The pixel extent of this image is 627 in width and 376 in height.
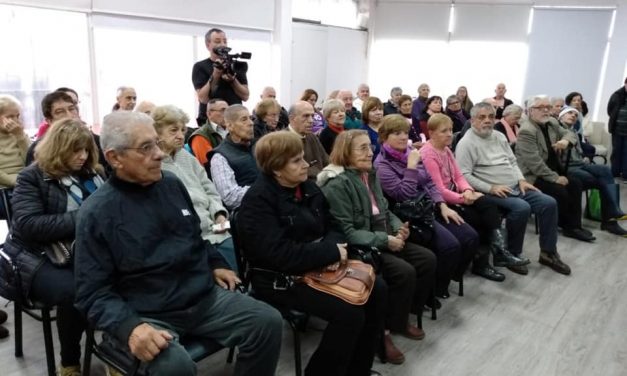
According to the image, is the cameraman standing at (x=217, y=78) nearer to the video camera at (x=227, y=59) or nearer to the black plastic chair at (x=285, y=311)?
the video camera at (x=227, y=59)

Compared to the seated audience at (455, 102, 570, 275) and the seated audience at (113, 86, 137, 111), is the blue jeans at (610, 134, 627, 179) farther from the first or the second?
the seated audience at (113, 86, 137, 111)

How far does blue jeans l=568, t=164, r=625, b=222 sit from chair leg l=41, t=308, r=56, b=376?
4.30 meters

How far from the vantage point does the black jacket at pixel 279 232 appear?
1.94 meters

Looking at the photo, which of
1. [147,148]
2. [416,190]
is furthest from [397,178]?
[147,148]

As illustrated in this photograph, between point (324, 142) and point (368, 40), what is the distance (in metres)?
6.26

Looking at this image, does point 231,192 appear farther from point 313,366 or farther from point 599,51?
point 599,51

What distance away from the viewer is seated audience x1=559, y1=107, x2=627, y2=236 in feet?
14.6

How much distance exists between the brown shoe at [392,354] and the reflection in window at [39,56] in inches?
146

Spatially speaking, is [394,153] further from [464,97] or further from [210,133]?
[464,97]

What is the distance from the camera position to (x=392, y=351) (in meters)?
2.37

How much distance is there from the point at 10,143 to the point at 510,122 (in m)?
4.20

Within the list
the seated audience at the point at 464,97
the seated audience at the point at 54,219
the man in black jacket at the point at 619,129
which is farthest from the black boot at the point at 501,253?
the seated audience at the point at 464,97

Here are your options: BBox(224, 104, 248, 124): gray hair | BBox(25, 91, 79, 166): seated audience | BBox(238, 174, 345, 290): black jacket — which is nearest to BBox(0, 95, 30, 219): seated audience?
BBox(25, 91, 79, 166): seated audience

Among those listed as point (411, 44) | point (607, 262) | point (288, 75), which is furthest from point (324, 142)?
point (411, 44)
